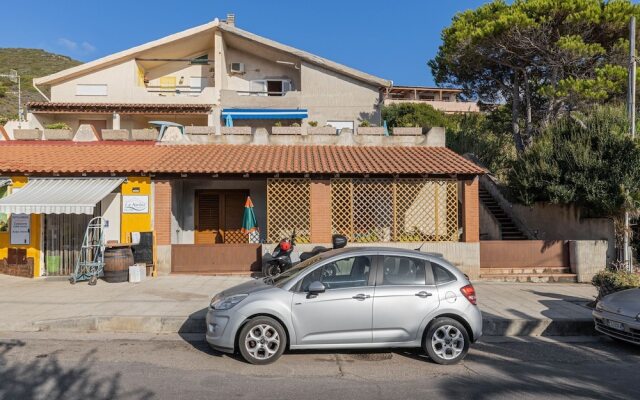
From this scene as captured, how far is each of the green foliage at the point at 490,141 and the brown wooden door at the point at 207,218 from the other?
44.1 ft

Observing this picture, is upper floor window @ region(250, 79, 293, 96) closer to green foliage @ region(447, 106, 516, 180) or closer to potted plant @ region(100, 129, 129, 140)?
green foliage @ region(447, 106, 516, 180)

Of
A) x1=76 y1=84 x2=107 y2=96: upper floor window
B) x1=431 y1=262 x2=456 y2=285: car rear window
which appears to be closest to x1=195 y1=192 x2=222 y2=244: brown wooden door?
x1=431 y1=262 x2=456 y2=285: car rear window

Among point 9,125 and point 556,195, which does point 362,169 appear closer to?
point 556,195

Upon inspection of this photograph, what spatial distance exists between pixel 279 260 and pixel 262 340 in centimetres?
572

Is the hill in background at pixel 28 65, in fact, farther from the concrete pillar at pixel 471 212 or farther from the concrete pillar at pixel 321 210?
the concrete pillar at pixel 471 212

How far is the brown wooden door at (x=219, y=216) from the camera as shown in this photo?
49.6ft

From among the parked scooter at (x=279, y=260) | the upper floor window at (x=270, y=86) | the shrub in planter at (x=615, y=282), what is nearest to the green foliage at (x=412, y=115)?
the upper floor window at (x=270, y=86)

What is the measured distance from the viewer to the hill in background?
51.5 metres

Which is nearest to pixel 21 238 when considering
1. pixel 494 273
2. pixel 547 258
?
pixel 494 273

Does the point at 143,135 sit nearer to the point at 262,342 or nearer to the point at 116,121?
the point at 116,121

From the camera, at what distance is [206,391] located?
16.8 feet

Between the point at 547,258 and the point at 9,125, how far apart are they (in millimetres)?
21487

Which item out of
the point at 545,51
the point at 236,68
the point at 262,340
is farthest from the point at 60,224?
the point at 545,51

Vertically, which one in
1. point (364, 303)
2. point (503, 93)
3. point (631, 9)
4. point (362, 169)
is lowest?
point (364, 303)
